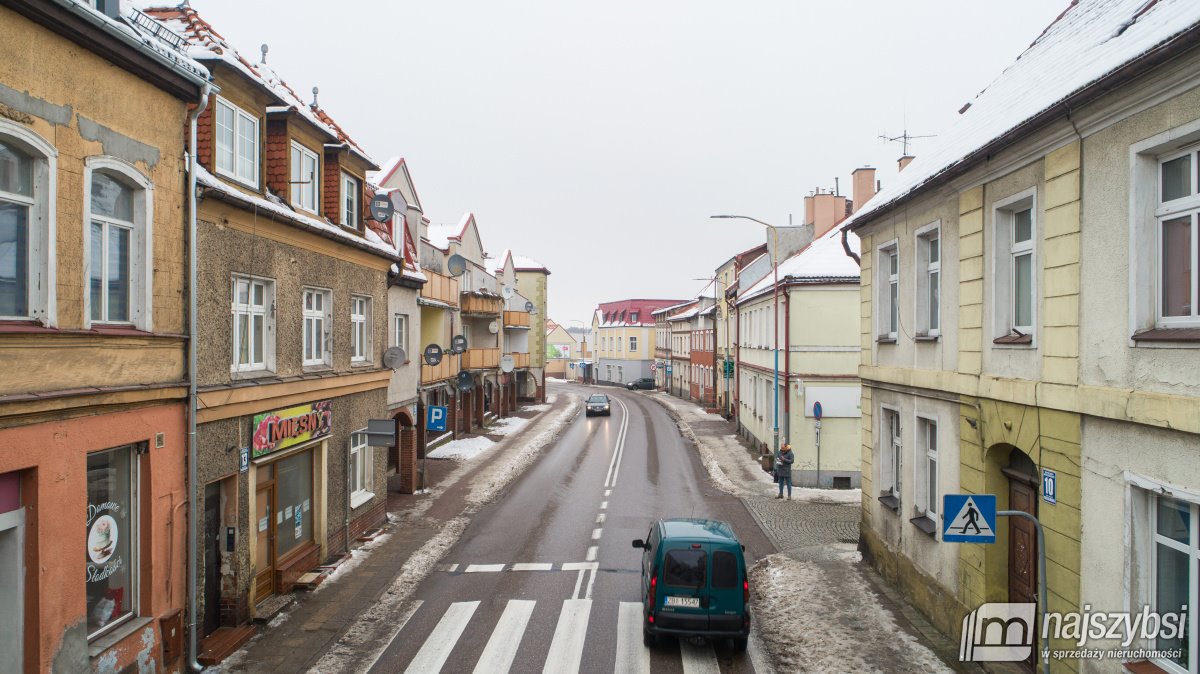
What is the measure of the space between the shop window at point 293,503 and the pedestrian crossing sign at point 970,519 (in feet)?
35.9

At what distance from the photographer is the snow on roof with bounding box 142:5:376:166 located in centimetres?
1137

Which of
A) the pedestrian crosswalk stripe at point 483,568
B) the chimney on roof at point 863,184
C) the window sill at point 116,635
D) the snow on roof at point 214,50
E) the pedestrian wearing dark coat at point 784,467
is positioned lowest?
the pedestrian crosswalk stripe at point 483,568

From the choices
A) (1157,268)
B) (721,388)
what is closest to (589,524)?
(1157,268)

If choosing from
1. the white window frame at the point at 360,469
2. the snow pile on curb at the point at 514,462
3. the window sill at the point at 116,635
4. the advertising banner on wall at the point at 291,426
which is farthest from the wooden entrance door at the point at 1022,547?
the snow pile on curb at the point at 514,462

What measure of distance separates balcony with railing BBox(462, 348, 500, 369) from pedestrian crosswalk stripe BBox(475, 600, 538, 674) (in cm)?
2222

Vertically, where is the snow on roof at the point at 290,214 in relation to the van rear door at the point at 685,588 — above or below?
above

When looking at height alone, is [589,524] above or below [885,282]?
below

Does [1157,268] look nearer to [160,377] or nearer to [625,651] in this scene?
[625,651]

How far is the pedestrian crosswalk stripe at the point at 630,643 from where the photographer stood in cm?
1034

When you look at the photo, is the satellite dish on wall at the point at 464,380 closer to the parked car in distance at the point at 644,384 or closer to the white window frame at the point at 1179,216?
the white window frame at the point at 1179,216

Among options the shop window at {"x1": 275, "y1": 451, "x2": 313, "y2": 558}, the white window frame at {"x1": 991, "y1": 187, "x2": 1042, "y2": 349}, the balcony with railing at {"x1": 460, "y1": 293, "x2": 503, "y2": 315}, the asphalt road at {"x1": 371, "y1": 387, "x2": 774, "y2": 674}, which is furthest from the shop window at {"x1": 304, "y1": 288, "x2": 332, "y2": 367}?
the balcony with railing at {"x1": 460, "y1": 293, "x2": 503, "y2": 315}

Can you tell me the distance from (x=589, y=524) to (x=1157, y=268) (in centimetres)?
1455

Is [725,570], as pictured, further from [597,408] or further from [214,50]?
[597,408]

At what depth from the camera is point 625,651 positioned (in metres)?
10.9
